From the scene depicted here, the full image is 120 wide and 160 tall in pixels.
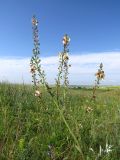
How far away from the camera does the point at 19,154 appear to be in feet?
11.6

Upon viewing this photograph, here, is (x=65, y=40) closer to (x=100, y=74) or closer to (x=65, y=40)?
(x=65, y=40)

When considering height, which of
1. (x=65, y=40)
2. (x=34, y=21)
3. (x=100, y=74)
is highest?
(x=34, y=21)

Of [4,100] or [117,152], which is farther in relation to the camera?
[4,100]

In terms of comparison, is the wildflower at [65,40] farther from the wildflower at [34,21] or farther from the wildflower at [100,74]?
the wildflower at [100,74]

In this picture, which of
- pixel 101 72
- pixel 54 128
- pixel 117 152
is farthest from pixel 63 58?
pixel 117 152

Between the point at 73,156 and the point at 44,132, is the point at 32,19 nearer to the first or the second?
the point at 44,132

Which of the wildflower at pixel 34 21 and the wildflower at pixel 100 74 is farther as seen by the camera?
the wildflower at pixel 100 74

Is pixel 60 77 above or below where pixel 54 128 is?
above

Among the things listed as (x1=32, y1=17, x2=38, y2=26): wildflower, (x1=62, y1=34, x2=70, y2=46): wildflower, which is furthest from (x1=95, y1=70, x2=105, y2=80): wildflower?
(x1=32, y1=17, x2=38, y2=26): wildflower

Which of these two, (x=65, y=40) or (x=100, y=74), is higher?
(x=65, y=40)

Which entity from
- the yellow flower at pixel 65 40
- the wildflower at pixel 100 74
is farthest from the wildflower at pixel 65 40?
the wildflower at pixel 100 74

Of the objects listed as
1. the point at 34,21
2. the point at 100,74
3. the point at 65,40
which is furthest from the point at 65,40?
the point at 100,74

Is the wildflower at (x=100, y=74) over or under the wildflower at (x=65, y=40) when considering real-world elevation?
under

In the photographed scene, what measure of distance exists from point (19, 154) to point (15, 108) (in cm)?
318
